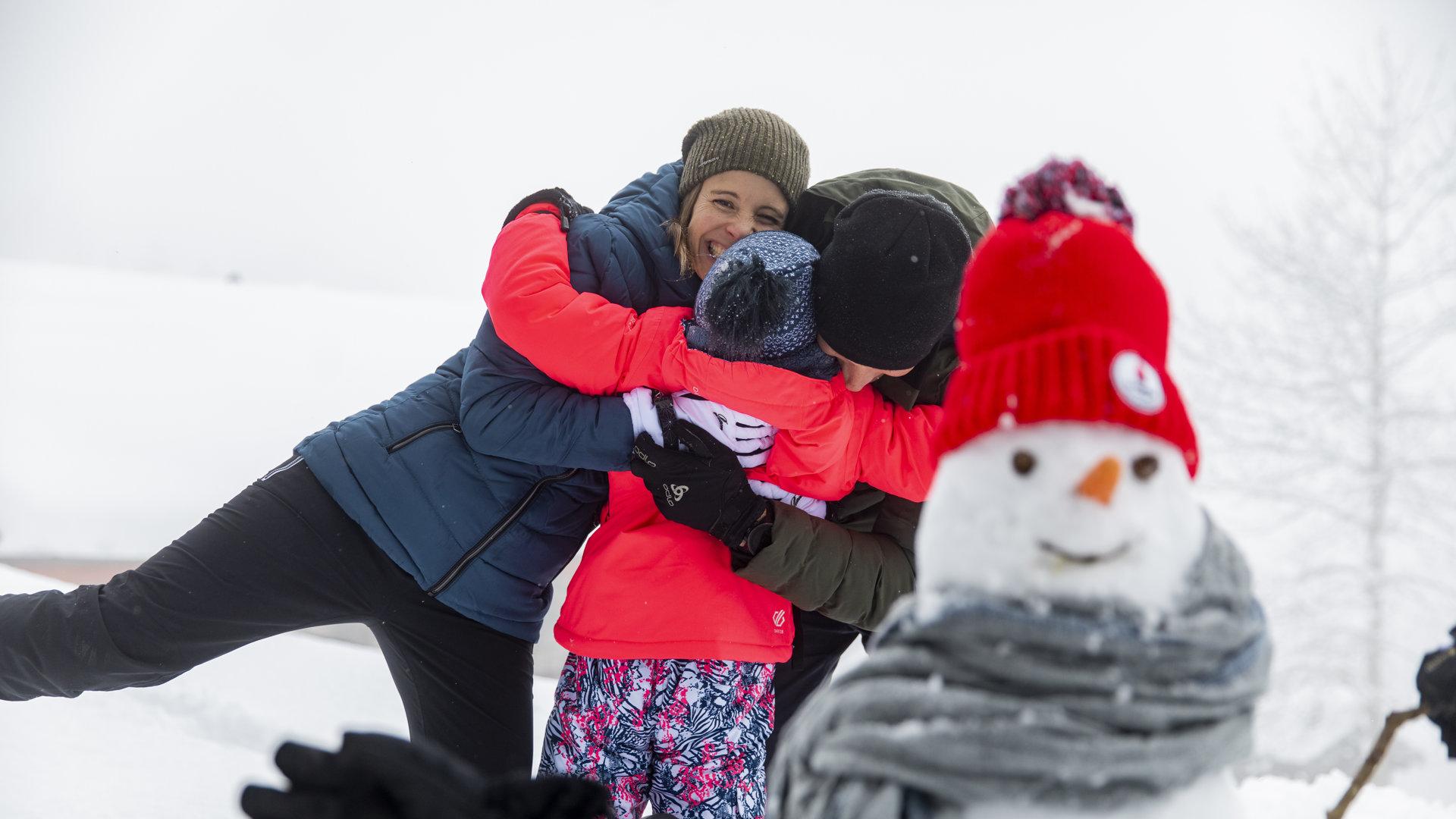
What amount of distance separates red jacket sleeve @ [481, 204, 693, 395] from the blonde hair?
9cm

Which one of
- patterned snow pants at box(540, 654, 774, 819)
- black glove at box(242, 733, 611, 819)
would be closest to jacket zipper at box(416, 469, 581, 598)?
patterned snow pants at box(540, 654, 774, 819)

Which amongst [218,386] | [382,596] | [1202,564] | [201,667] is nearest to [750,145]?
[382,596]

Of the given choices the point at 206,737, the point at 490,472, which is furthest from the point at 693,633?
the point at 206,737

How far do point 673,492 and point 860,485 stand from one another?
0.82ft

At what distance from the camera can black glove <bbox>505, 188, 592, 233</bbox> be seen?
1201 mm

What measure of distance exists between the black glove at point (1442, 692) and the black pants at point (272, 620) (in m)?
0.98

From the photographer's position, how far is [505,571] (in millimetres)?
1191

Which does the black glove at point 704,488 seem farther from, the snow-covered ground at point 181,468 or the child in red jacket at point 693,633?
the snow-covered ground at point 181,468

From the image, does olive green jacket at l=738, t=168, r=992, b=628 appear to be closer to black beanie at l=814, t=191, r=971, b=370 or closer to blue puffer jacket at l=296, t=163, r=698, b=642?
black beanie at l=814, t=191, r=971, b=370

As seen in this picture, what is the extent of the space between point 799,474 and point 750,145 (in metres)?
0.46

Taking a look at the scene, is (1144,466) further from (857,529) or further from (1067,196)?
(857,529)

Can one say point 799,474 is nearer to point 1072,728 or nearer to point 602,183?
point 1072,728

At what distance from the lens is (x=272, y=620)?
3.88 feet

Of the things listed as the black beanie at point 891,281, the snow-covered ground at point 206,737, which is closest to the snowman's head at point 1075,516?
the black beanie at point 891,281
